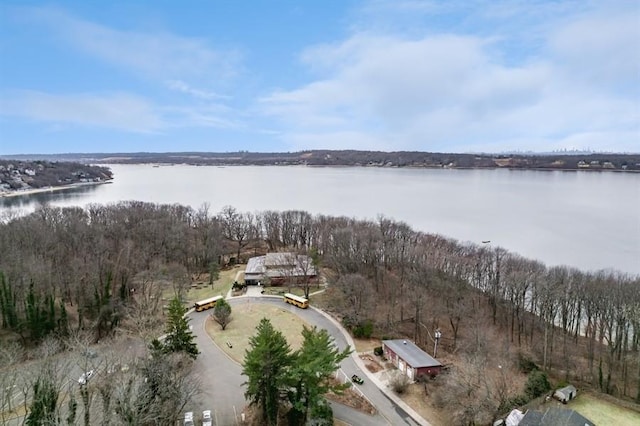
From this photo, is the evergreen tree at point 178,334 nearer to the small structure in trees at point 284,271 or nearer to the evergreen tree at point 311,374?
the evergreen tree at point 311,374

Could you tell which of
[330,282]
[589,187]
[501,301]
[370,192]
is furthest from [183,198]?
[589,187]

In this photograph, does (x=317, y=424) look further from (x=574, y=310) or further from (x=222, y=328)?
(x=574, y=310)

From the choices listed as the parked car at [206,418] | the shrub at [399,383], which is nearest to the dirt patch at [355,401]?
the shrub at [399,383]

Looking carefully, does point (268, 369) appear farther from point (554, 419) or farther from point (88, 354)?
point (554, 419)

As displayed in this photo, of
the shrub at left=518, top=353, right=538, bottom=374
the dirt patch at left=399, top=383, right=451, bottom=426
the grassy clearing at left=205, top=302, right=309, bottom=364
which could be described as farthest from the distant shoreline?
the shrub at left=518, top=353, right=538, bottom=374

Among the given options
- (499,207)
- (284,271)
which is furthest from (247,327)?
(499,207)

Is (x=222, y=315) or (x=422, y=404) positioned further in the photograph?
(x=222, y=315)
